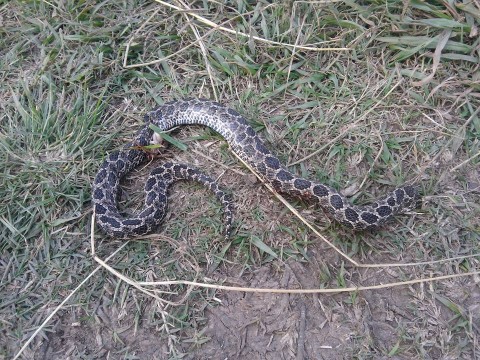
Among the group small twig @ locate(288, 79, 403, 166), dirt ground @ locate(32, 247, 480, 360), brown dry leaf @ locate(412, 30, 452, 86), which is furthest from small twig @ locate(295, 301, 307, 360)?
brown dry leaf @ locate(412, 30, 452, 86)

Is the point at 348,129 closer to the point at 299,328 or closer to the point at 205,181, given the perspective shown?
the point at 205,181

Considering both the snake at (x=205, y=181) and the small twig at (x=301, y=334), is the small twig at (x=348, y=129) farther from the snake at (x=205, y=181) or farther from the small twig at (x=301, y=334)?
the small twig at (x=301, y=334)

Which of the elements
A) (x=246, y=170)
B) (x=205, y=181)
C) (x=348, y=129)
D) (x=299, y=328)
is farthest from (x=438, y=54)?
(x=299, y=328)

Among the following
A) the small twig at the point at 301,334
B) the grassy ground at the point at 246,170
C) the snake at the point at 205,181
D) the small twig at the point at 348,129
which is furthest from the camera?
the small twig at the point at 348,129

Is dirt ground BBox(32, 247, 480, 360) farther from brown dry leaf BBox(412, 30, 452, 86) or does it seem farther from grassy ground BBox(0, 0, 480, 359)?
brown dry leaf BBox(412, 30, 452, 86)

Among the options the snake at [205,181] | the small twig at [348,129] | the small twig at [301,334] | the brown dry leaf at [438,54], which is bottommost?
the small twig at [301,334]

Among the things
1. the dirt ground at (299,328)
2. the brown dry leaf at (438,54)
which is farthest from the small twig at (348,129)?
the dirt ground at (299,328)
